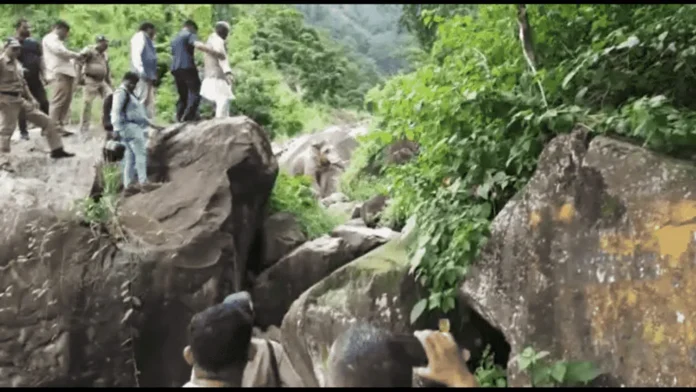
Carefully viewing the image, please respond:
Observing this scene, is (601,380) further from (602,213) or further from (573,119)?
(573,119)

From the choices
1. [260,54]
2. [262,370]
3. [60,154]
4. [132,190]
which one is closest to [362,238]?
[132,190]

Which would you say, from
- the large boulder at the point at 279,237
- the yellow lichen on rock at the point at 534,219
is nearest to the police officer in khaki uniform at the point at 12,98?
the large boulder at the point at 279,237

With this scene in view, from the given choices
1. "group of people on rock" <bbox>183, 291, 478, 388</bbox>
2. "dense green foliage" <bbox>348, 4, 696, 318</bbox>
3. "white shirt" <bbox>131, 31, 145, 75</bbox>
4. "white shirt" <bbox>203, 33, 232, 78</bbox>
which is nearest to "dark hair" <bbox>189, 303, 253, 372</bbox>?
"group of people on rock" <bbox>183, 291, 478, 388</bbox>

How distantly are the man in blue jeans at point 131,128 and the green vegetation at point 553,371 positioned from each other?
208 inches

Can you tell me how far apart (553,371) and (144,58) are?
674 cm

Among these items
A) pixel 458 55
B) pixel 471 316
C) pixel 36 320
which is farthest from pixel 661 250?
pixel 36 320

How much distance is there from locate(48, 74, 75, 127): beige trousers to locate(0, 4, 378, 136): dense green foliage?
883 mm

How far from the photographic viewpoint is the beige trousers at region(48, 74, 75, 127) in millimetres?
8992

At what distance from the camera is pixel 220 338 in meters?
2.24

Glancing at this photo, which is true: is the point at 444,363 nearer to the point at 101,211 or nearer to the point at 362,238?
the point at 362,238

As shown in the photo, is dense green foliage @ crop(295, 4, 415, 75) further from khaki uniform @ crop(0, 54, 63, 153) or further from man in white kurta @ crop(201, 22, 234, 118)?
khaki uniform @ crop(0, 54, 63, 153)

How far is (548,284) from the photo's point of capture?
438 cm

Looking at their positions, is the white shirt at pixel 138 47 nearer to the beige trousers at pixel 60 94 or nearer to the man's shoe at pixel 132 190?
the beige trousers at pixel 60 94

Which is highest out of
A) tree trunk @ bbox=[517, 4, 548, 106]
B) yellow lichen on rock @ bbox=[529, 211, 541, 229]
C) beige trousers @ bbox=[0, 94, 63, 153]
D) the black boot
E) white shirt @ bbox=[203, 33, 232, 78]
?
tree trunk @ bbox=[517, 4, 548, 106]
